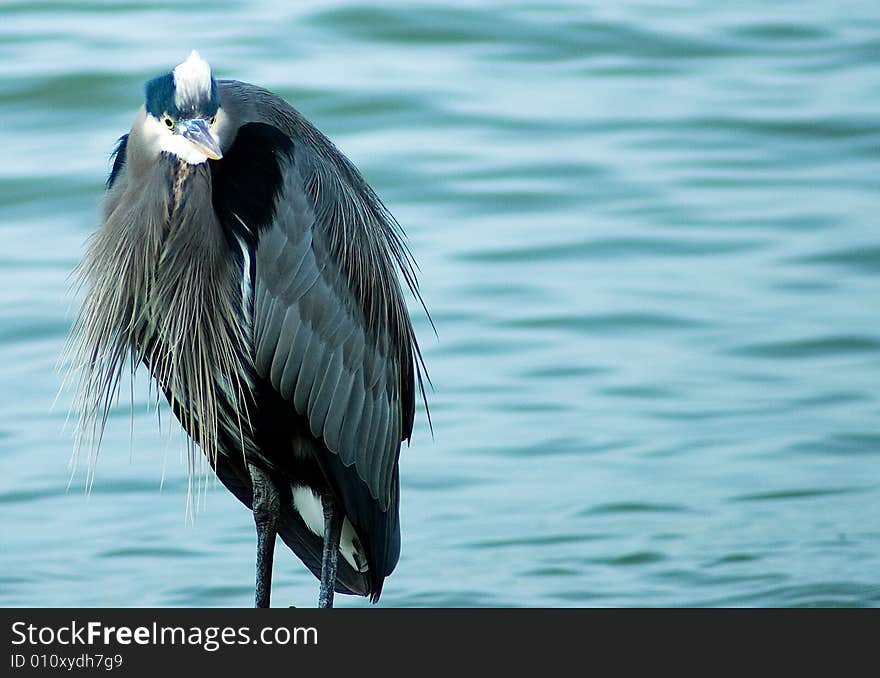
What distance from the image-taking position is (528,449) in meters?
6.82

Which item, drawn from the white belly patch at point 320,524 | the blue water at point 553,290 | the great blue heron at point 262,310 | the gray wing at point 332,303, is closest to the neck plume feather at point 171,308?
the great blue heron at point 262,310

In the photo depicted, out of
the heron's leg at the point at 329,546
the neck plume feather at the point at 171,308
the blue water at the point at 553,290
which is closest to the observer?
the neck plume feather at the point at 171,308

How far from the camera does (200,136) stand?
3693 mm

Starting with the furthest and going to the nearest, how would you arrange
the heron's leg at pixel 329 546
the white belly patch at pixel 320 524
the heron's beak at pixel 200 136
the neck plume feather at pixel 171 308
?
1. the white belly patch at pixel 320 524
2. the heron's leg at pixel 329 546
3. the neck plume feather at pixel 171 308
4. the heron's beak at pixel 200 136

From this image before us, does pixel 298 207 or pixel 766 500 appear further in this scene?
pixel 766 500

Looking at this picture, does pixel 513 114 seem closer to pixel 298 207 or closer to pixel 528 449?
pixel 528 449

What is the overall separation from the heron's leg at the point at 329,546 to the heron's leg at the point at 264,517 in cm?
15

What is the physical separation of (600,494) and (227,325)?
8.63 ft

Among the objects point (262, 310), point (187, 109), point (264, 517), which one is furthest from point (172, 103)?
point (264, 517)

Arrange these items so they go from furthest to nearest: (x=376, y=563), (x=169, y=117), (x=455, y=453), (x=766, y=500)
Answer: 1. (x=455, y=453)
2. (x=766, y=500)
3. (x=376, y=563)
4. (x=169, y=117)

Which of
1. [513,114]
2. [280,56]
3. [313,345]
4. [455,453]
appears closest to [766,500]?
[455,453]

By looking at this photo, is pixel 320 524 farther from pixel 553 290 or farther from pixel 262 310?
pixel 553 290

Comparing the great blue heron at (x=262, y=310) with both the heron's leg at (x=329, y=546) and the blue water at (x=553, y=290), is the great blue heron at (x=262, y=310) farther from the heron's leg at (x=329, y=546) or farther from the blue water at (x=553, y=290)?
the blue water at (x=553, y=290)

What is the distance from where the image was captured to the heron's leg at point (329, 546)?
4457 millimetres
